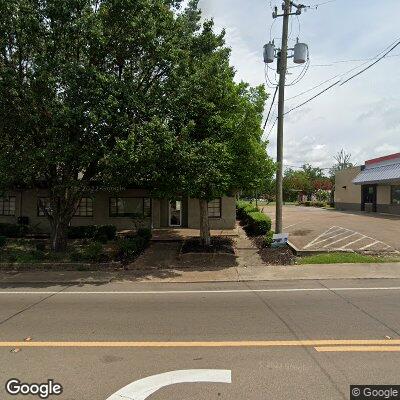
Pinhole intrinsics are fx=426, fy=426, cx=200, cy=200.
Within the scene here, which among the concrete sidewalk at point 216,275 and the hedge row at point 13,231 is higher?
the hedge row at point 13,231

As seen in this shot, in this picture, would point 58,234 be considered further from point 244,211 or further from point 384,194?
point 384,194

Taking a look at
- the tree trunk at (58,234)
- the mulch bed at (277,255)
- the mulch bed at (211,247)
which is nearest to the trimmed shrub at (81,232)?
the tree trunk at (58,234)

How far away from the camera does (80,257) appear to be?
47.4 ft

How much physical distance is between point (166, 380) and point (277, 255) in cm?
1077

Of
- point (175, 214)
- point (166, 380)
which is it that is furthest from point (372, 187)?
point (166, 380)

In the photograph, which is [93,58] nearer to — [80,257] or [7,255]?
[80,257]

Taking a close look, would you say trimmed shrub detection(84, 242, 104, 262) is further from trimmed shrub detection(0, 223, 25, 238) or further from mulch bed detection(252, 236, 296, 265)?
trimmed shrub detection(0, 223, 25, 238)

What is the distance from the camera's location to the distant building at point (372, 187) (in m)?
31.6

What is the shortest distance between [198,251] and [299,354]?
33.7 feet

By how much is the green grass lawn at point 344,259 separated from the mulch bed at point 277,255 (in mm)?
347

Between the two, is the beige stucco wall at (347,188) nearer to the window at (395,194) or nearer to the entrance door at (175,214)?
the window at (395,194)

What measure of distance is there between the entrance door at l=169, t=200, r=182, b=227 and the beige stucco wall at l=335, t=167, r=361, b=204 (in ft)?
69.9

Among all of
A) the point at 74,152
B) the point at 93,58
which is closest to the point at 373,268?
the point at 74,152

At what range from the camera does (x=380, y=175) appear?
32469 millimetres
